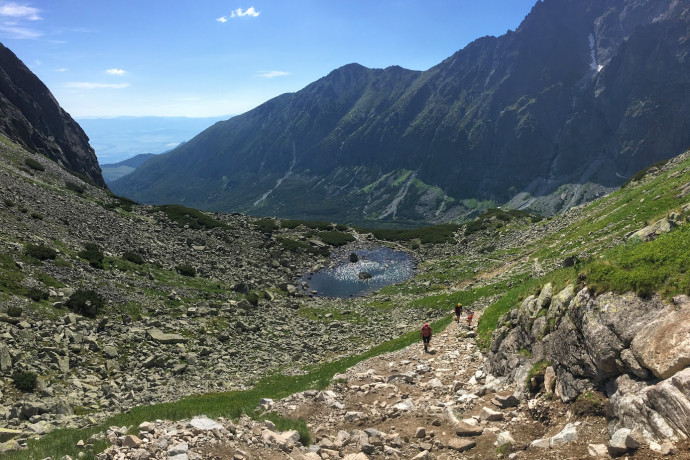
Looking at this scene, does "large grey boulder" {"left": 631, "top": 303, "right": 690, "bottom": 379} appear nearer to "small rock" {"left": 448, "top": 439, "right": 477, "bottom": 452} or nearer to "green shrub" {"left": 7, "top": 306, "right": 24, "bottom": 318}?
"small rock" {"left": 448, "top": 439, "right": 477, "bottom": 452}

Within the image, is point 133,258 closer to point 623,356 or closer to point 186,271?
point 186,271

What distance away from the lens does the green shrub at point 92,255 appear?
147ft

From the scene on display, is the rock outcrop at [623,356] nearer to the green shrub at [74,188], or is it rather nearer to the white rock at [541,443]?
the white rock at [541,443]

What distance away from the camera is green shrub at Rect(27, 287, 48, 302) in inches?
1240

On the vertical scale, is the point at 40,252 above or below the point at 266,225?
above

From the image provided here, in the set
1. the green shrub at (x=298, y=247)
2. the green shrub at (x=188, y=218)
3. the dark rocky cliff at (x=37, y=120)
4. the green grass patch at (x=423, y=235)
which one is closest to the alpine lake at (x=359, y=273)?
the green shrub at (x=298, y=247)

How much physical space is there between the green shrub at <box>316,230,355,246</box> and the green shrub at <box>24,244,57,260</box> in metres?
63.0

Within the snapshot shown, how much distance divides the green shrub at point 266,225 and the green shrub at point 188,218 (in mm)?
9422

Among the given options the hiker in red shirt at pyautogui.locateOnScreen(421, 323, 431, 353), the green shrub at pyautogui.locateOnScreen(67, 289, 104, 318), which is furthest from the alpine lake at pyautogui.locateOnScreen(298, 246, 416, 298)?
the hiker in red shirt at pyautogui.locateOnScreen(421, 323, 431, 353)

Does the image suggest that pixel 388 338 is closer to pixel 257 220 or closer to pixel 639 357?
pixel 639 357

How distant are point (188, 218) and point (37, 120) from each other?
337 ft

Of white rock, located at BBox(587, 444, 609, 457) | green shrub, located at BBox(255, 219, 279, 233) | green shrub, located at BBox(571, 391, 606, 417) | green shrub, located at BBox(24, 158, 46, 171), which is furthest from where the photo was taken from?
green shrub, located at BBox(255, 219, 279, 233)

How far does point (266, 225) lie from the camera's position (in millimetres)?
98000

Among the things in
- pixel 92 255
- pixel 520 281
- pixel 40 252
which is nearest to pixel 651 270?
pixel 520 281
